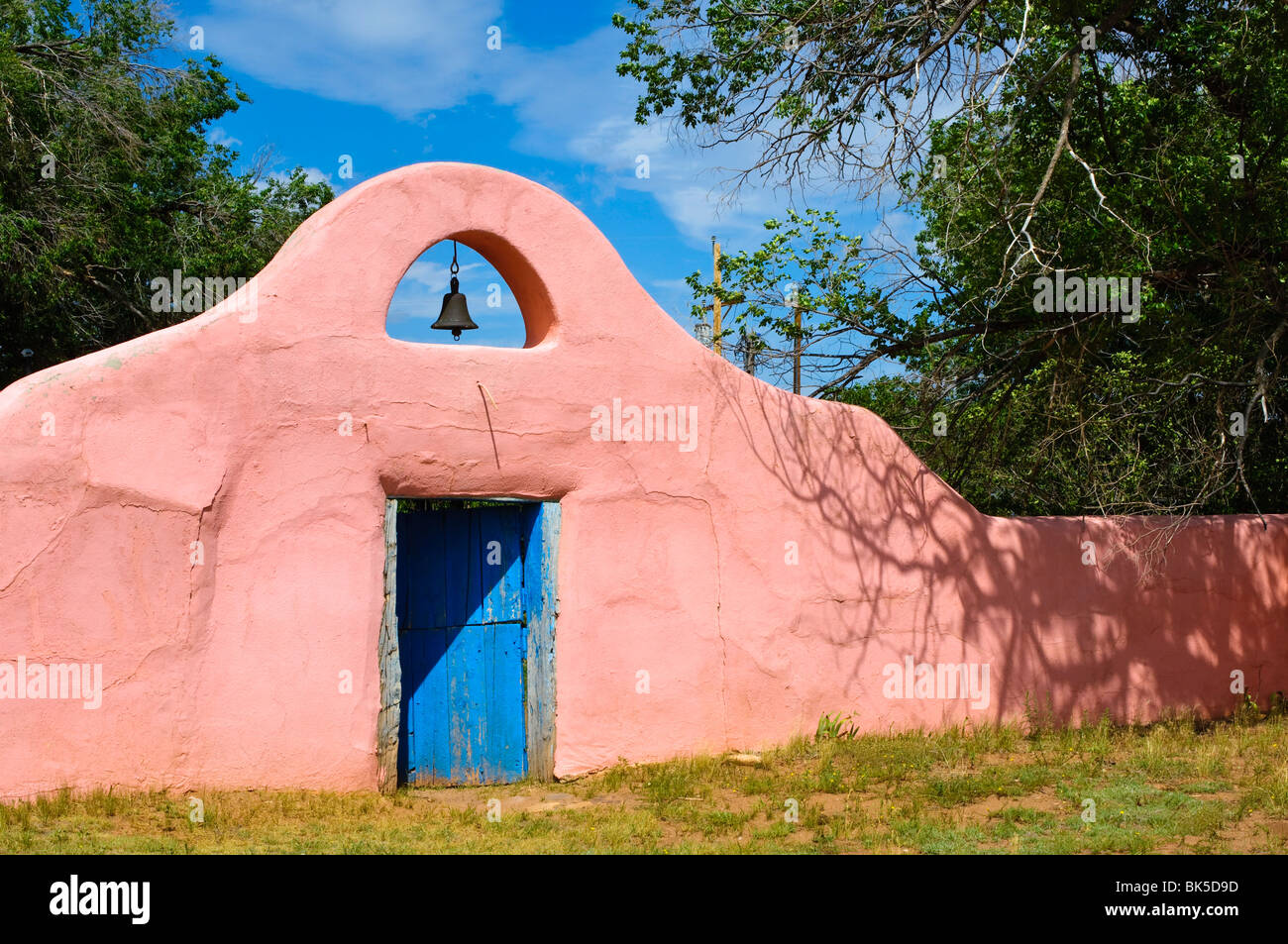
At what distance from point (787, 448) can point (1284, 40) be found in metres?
5.55

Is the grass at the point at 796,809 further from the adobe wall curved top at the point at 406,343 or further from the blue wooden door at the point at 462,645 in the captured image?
the adobe wall curved top at the point at 406,343

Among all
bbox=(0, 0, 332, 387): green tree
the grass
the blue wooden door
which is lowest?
the grass

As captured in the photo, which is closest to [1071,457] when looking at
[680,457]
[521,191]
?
[680,457]

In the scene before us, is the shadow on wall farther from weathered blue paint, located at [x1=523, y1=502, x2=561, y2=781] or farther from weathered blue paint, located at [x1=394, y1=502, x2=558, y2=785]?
weathered blue paint, located at [x1=394, y1=502, x2=558, y2=785]

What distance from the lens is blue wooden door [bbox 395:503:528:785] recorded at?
25.2ft

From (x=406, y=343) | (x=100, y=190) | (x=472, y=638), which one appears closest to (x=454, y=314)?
(x=406, y=343)

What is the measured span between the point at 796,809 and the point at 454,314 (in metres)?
4.20

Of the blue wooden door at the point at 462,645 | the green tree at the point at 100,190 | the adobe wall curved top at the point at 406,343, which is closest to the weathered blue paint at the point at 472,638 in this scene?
the blue wooden door at the point at 462,645

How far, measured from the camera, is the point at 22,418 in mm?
6363

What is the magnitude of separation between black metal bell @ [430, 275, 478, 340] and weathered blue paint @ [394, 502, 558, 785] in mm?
1369

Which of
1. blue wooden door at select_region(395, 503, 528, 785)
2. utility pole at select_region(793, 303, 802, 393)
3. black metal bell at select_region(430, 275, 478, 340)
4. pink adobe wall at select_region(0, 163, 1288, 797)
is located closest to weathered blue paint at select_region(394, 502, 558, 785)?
blue wooden door at select_region(395, 503, 528, 785)

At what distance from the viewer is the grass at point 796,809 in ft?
20.1

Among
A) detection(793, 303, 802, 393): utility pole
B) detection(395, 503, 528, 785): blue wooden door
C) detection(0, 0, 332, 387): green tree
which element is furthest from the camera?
detection(0, 0, 332, 387): green tree

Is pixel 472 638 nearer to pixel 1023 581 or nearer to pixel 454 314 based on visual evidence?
pixel 454 314
